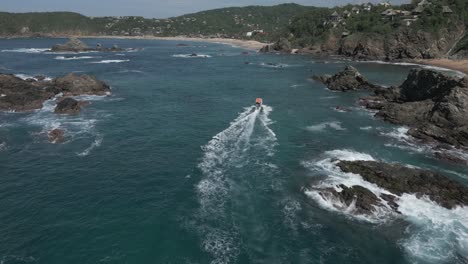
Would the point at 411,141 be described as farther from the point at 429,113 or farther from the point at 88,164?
the point at 88,164

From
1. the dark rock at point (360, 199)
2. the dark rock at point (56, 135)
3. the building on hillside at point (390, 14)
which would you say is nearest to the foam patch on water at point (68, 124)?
the dark rock at point (56, 135)

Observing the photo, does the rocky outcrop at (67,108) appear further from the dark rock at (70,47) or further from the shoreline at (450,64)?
the dark rock at (70,47)

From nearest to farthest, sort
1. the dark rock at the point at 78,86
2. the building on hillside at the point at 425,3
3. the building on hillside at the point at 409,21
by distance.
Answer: the dark rock at the point at 78,86 → the building on hillside at the point at 409,21 → the building on hillside at the point at 425,3

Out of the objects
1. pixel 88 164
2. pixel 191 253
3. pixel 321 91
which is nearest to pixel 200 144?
pixel 88 164

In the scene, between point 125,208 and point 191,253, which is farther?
point 125,208

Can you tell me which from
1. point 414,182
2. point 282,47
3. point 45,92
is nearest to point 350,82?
point 414,182

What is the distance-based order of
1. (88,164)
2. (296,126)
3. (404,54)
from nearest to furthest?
(88,164) → (296,126) → (404,54)

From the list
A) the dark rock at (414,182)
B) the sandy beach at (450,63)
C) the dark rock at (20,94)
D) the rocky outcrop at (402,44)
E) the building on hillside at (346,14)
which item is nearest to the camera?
the dark rock at (414,182)
